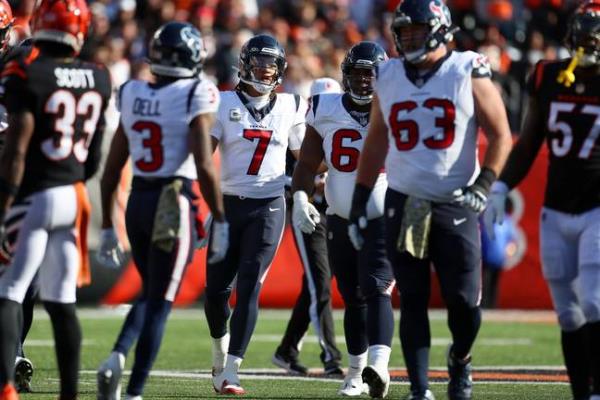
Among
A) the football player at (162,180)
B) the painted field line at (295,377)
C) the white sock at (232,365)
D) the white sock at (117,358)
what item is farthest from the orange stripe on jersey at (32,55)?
the painted field line at (295,377)

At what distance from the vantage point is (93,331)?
38.5 ft

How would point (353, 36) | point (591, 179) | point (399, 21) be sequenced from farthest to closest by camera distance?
1. point (353, 36)
2. point (399, 21)
3. point (591, 179)

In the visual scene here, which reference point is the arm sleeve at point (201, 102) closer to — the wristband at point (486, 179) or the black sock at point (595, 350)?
the wristband at point (486, 179)

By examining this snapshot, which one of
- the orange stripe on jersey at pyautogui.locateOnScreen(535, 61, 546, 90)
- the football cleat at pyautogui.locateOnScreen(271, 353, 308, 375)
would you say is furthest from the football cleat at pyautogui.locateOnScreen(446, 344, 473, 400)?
the football cleat at pyautogui.locateOnScreen(271, 353, 308, 375)

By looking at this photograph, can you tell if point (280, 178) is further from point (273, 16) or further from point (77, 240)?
point (273, 16)

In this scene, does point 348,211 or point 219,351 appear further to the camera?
point 219,351

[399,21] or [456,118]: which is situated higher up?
[399,21]

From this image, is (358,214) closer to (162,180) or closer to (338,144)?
(162,180)

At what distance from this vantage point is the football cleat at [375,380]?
23.7 ft

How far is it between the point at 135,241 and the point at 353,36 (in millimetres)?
12552

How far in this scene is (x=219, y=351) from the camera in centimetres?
802

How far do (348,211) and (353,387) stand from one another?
1.00m

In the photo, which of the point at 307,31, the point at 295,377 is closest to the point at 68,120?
the point at 295,377

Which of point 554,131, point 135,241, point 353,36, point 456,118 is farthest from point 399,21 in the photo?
point 353,36
